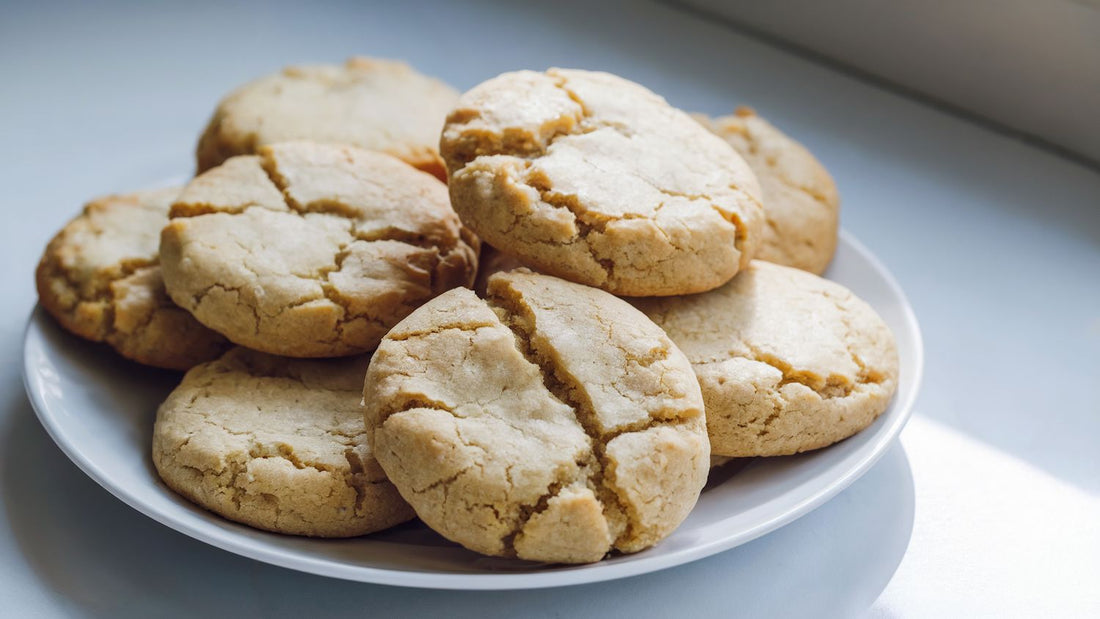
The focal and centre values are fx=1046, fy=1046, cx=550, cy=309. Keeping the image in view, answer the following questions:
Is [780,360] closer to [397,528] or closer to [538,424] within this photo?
[538,424]

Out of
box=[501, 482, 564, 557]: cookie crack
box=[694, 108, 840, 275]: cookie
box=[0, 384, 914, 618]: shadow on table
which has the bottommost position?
box=[0, 384, 914, 618]: shadow on table

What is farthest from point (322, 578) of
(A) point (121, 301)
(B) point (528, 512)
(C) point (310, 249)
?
(A) point (121, 301)

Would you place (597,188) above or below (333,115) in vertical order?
above

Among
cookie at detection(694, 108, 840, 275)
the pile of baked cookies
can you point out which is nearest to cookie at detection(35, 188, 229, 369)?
the pile of baked cookies

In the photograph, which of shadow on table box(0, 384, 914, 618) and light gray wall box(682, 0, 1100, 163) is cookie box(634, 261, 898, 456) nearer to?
shadow on table box(0, 384, 914, 618)

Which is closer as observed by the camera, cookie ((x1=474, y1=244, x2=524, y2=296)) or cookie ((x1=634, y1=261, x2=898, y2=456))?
cookie ((x1=634, y1=261, x2=898, y2=456))
